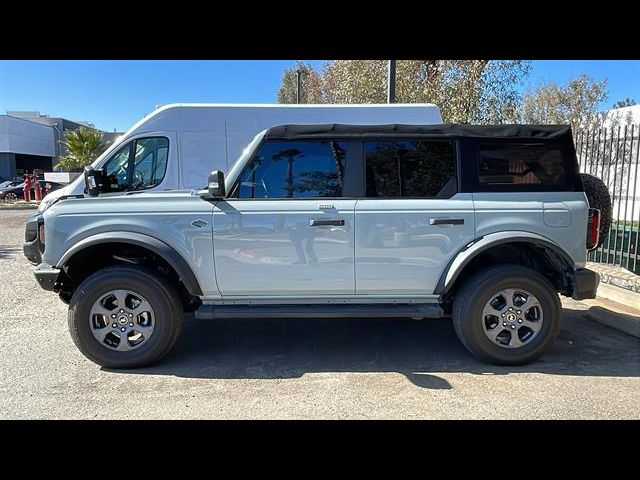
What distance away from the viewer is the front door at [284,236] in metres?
3.58

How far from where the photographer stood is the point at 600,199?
3.95 m

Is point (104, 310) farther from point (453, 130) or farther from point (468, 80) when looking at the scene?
point (468, 80)

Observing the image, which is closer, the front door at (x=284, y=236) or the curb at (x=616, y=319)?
the front door at (x=284, y=236)


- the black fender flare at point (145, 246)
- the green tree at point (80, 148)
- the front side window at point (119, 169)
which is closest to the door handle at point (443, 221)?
the black fender flare at point (145, 246)

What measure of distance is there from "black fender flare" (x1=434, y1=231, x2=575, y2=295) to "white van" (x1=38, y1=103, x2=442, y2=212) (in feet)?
12.7

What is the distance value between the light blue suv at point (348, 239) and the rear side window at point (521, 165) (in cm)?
1

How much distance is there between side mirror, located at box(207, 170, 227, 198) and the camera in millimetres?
3596

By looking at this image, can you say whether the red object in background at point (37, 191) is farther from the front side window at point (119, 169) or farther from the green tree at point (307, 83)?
the front side window at point (119, 169)

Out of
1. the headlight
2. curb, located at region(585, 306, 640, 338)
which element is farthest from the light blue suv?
the headlight

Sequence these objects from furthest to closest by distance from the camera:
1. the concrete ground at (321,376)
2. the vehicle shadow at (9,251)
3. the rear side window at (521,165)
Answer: the vehicle shadow at (9,251) < the rear side window at (521,165) < the concrete ground at (321,376)

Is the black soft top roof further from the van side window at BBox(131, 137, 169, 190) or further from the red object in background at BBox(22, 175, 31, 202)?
the red object in background at BBox(22, 175, 31, 202)

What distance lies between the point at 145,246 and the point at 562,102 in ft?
67.9

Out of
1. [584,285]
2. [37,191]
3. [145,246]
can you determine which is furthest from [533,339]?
[37,191]

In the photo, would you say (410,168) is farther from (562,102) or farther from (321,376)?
(562,102)
